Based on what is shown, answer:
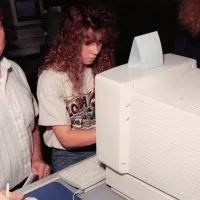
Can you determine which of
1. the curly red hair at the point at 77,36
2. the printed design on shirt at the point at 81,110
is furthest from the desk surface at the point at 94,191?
the curly red hair at the point at 77,36

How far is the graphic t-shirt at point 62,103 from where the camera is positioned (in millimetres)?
1368

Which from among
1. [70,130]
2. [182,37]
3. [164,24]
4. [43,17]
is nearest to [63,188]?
[70,130]

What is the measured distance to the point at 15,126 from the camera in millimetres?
1365

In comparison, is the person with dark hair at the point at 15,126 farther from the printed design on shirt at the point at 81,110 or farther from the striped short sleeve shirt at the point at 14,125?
the printed design on shirt at the point at 81,110

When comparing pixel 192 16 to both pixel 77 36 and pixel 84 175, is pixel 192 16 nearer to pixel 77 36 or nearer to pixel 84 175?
pixel 77 36

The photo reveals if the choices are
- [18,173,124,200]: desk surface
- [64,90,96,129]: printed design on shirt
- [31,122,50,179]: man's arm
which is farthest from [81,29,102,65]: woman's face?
[18,173,124,200]: desk surface

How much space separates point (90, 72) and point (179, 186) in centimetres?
74

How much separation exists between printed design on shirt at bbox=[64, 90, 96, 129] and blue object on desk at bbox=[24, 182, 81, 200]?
33 cm

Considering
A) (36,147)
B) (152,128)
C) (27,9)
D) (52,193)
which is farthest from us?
(27,9)

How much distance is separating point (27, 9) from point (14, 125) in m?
1.76

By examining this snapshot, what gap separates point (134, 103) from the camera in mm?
957

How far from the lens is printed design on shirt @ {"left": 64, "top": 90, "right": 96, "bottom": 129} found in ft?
4.74

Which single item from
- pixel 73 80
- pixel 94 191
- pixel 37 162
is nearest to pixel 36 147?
pixel 37 162

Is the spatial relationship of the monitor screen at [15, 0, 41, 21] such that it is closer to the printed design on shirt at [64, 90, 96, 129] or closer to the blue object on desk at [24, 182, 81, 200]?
the printed design on shirt at [64, 90, 96, 129]
